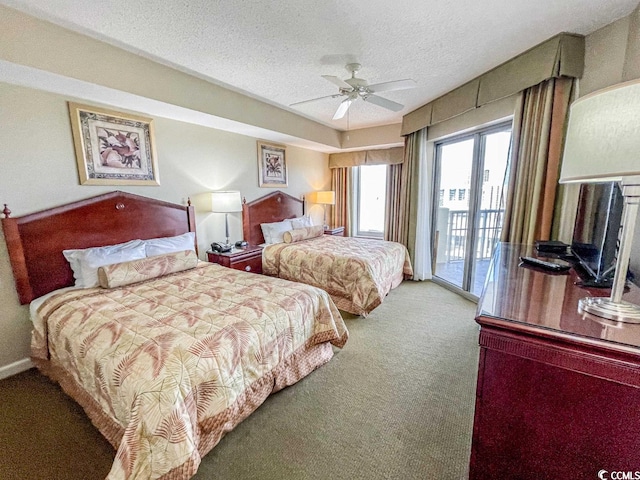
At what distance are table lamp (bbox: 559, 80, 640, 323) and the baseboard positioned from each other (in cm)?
384

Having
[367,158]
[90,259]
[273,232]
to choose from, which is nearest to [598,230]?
[273,232]

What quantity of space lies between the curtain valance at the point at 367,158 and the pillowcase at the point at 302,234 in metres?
1.71

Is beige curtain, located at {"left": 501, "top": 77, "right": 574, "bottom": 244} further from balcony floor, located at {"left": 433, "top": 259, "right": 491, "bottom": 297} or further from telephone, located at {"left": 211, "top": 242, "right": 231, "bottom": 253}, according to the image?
telephone, located at {"left": 211, "top": 242, "right": 231, "bottom": 253}

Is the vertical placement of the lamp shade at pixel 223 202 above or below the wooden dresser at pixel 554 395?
above

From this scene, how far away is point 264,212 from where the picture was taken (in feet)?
14.6

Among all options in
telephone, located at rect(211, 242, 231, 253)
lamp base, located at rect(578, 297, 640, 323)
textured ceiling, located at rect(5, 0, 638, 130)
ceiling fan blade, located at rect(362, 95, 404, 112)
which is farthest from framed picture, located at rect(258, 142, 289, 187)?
lamp base, located at rect(578, 297, 640, 323)

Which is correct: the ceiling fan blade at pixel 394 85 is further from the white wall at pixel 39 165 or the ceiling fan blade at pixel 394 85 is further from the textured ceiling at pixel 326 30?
the white wall at pixel 39 165

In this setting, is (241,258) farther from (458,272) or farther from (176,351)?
(458,272)

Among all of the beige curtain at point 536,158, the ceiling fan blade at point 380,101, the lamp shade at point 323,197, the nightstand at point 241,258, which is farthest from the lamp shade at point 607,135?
the lamp shade at point 323,197

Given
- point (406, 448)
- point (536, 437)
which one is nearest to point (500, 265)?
point (536, 437)

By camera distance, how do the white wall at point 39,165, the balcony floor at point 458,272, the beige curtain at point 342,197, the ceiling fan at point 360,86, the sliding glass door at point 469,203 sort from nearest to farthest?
the white wall at point 39,165
the ceiling fan at point 360,86
the sliding glass door at point 469,203
the balcony floor at point 458,272
the beige curtain at point 342,197

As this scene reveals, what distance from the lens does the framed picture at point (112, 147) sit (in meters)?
2.54

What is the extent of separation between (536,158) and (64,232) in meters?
4.33

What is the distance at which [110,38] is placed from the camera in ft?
7.08
